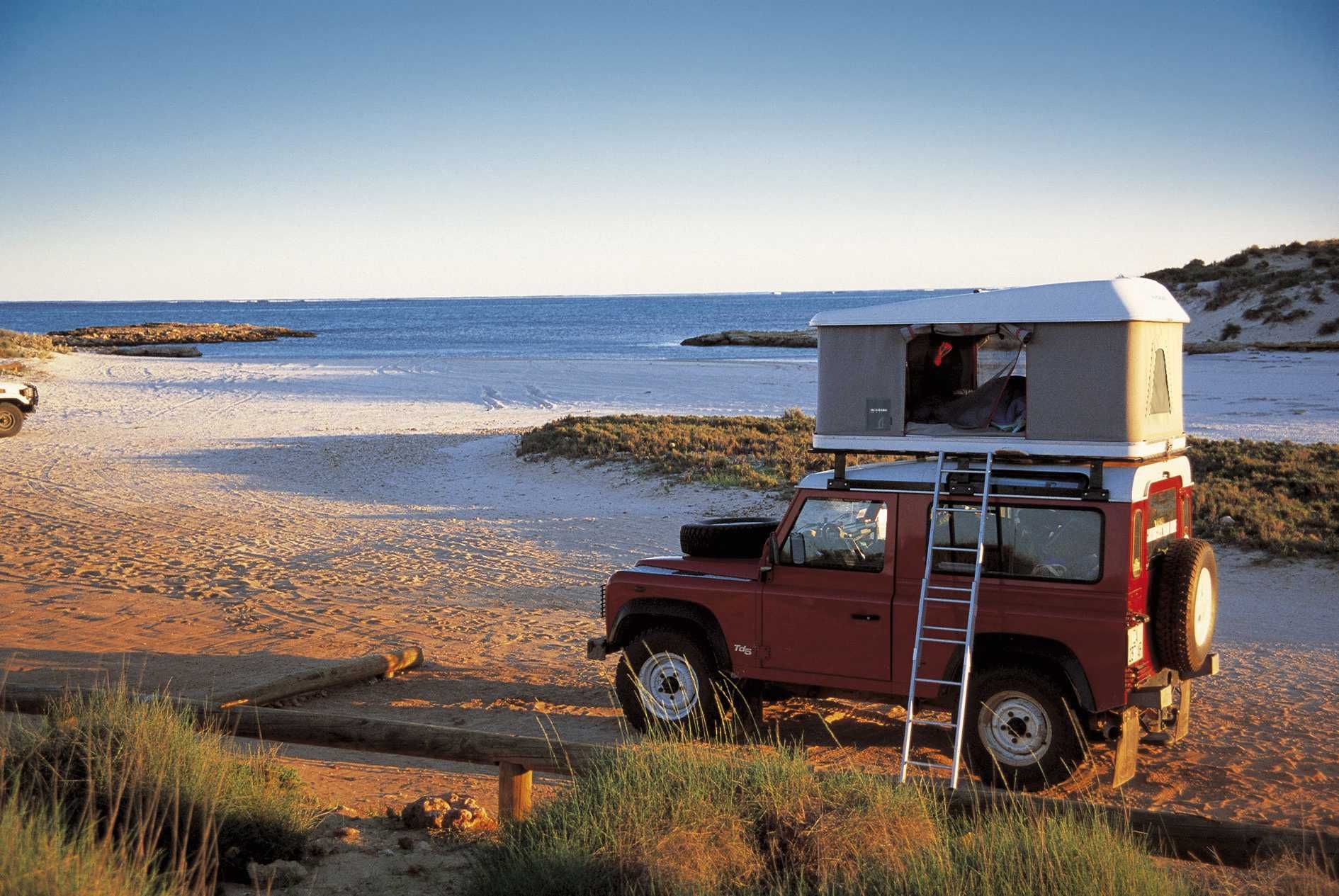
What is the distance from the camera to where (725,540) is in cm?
872

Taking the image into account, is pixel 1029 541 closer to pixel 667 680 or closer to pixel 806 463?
pixel 667 680

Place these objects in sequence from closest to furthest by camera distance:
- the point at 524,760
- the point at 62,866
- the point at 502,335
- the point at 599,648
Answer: the point at 62,866 → the point at 524,760 → the point at 599,648 → the point at 502,335

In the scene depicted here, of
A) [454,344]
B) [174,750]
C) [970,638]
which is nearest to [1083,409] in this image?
[970,638]

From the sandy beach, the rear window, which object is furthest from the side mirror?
the rear window

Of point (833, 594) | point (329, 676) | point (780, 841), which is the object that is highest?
point (833, 594)

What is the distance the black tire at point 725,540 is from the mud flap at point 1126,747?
273 centimetres

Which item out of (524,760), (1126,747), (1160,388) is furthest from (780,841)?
(1160,388)

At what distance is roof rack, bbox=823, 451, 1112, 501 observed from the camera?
7.17 metres

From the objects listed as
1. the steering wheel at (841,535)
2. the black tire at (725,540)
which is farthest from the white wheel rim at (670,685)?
the steering wheel at (841,535)

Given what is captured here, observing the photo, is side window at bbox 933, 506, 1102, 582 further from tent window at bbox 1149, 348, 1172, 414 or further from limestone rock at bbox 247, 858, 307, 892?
limestone rock at bbox 247, 858, 307, 892

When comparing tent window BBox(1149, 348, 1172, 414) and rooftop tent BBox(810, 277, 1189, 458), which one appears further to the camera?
tent window BBox(1149, 348, 1172, 414)

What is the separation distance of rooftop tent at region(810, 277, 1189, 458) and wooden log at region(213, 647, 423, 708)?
181 inches

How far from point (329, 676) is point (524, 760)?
4323 mm

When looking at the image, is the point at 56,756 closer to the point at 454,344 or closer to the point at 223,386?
the point at 223,386
